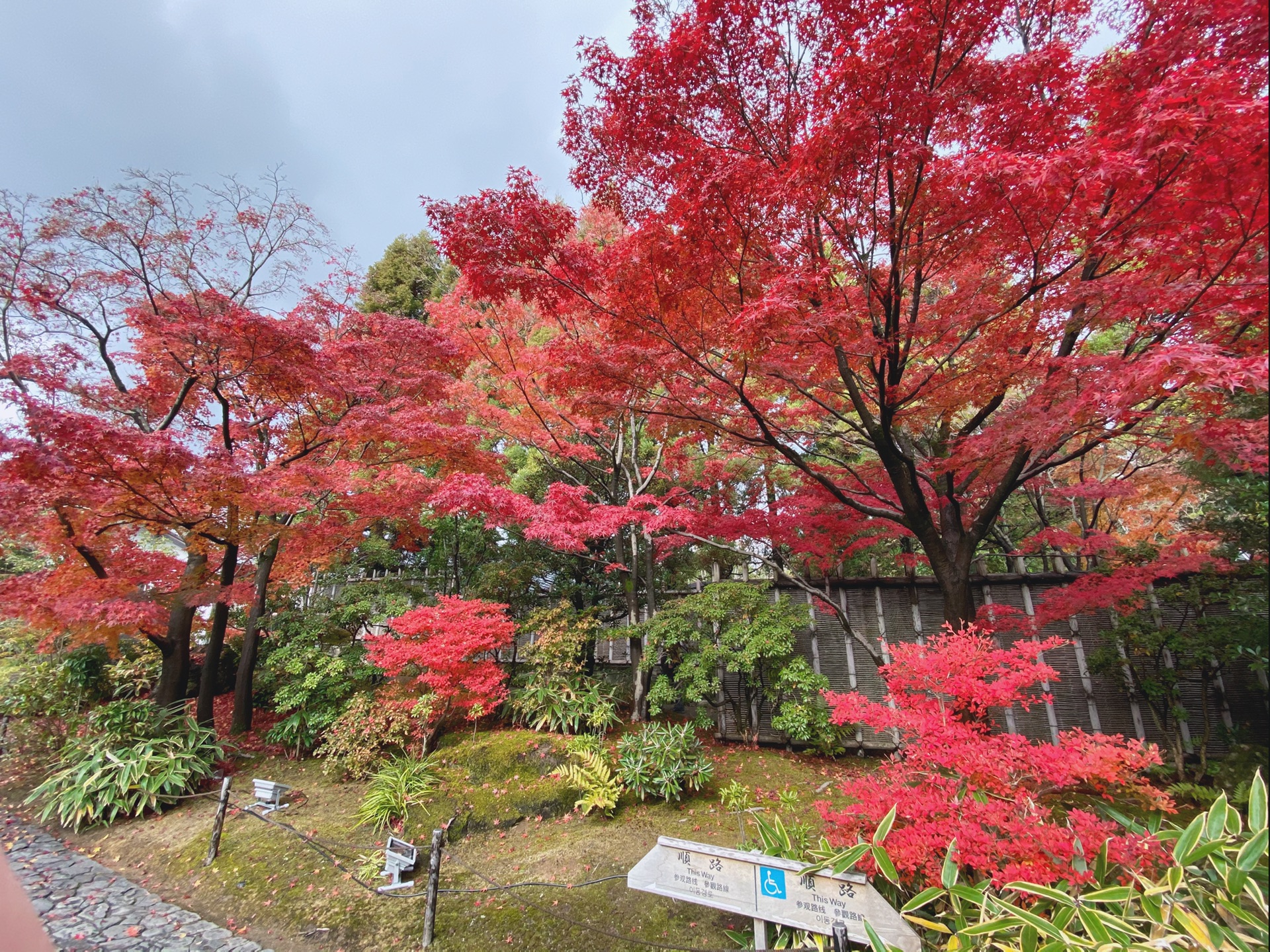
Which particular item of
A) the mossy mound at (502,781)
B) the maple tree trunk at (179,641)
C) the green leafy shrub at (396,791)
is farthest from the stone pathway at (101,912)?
the maple tree trunk at (179,641)

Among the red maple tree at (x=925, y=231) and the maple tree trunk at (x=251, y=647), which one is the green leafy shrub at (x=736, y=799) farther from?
the maple tree trunk at (x=251, y=647)

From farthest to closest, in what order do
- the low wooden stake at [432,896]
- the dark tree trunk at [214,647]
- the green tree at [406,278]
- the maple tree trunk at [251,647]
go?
the green tree at [406,278] → the maple tree trunk at [251,647] → the dark tree trunk at [214,647] → the low wooden stake at [432,896]

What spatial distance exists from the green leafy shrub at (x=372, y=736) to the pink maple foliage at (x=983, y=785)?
503 centimetres

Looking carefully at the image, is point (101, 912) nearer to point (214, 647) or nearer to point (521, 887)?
point (521, 887)

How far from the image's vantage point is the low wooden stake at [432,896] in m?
3.49

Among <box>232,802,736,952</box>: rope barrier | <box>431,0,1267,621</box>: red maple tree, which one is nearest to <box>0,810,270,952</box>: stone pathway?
<box>232,802,736,952</box>: rope barrier

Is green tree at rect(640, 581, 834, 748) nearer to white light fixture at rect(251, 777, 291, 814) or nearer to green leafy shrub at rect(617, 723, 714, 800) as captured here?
green leafy shrub at rect(617, 723, 714, 800)

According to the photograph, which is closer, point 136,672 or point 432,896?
point 432,896

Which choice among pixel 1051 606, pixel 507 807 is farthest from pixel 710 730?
pixel 1051 606

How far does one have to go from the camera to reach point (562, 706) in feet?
22.1

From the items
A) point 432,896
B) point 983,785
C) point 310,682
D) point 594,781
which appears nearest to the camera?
point 983,785

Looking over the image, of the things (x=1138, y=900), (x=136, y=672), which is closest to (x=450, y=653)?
(x=1138, y=900)

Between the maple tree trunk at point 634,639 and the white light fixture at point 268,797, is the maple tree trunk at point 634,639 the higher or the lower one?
the higher one

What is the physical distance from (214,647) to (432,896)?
19.6ft
